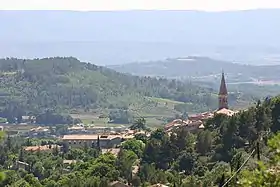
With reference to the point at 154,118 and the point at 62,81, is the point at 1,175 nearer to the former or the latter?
the point at 154,118

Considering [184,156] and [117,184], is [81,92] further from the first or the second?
[117,184]

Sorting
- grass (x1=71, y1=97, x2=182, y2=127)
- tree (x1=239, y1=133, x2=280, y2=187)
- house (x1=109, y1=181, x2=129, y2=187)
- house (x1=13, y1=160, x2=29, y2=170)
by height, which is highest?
tree (x1=239, y1=133, x2=280, y2=187)

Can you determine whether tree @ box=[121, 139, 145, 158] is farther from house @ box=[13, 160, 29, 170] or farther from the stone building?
the stone building

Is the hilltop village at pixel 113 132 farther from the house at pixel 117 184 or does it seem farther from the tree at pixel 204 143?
the house at pixel 117 184

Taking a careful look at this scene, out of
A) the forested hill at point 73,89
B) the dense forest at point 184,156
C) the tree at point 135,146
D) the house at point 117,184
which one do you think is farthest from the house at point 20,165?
the forested hill at point 73,89

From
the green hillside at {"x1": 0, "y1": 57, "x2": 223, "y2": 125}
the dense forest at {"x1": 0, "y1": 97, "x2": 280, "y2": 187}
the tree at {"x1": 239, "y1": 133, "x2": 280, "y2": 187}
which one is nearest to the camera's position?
the tree at {"x1": 239, "y1": 133, "x2": 280, "y2": 187}

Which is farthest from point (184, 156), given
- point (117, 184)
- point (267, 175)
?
point (267, 175)

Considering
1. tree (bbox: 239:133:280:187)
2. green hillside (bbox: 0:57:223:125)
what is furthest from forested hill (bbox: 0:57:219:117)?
tree (bbox: 239:133:280:187)
